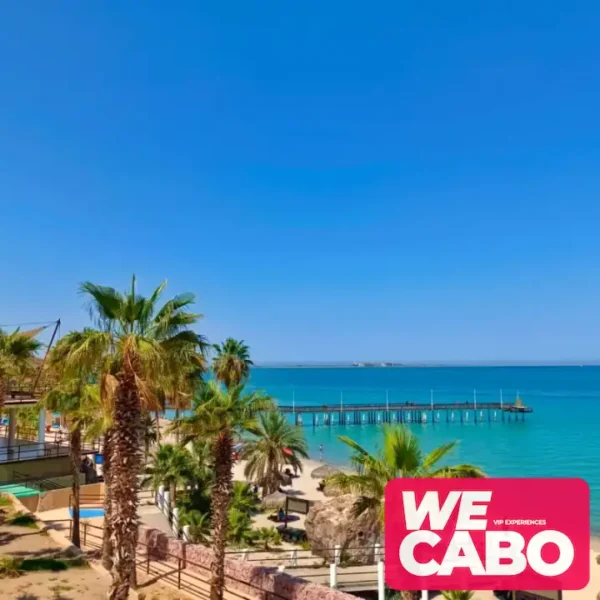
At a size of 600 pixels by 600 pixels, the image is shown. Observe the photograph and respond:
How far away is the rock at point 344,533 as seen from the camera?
61.4ft

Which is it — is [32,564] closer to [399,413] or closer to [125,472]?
[125,472]

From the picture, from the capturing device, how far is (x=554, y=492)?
853 cm

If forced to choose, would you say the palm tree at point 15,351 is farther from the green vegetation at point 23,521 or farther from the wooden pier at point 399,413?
the wooden pier at point 399,413

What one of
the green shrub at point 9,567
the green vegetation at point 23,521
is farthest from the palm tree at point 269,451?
the green shrub at point 9,567

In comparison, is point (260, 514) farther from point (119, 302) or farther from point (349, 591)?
point (119, 302)

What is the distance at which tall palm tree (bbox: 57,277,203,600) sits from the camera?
11.2 metres

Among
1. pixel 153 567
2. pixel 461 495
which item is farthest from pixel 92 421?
pixel 461 495

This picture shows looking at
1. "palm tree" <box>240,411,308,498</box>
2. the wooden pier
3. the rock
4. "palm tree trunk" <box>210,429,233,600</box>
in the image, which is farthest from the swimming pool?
the wooden pier

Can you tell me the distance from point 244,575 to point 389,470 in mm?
8229

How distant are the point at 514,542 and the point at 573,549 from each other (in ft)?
3.06

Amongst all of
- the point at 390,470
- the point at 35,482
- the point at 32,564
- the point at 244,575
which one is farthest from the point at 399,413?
the point at 390,470

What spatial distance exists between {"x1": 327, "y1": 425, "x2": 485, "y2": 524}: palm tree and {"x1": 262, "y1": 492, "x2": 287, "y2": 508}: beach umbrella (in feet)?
63.4

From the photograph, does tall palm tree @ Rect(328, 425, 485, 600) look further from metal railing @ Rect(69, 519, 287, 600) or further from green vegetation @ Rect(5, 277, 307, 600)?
metal railing @ Rect(69, 519, 287, 600)

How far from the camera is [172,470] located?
949 inches
